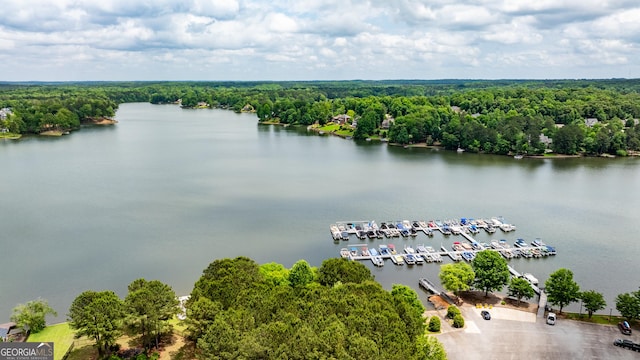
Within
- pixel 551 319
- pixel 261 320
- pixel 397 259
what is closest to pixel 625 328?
pixel 551 319

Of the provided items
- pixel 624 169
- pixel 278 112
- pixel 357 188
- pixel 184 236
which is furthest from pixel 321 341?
pixel 278 112

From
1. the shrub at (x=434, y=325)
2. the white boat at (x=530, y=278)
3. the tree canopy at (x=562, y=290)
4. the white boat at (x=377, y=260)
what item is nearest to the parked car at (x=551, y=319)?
the tree canopy at (x=562, y=290)

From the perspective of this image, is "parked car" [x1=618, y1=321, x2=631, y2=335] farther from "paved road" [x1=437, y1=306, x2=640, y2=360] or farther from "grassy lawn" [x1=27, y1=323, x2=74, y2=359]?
"grassy lawn" [x1=27, y1=323, x2=74, y2=359]

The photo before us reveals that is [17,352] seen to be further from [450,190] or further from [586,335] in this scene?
[450,190]

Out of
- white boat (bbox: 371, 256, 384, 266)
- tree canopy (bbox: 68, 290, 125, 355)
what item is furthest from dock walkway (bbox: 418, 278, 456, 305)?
tree canopy (bbox: 68, 290, 125, 355)

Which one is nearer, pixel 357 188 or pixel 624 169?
pixel 357 188
